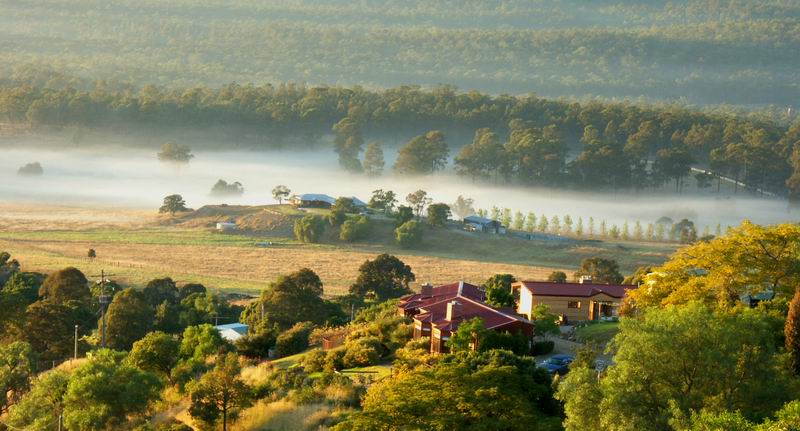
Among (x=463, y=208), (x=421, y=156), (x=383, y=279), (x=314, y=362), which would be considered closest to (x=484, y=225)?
(x=463, y=208)

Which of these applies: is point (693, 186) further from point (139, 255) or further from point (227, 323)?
→ point (227, 323)

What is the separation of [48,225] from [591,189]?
4801 centimetres

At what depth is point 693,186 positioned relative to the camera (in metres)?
110

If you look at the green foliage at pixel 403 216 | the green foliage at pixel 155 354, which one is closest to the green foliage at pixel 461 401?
the green foliage at pixel 155 354

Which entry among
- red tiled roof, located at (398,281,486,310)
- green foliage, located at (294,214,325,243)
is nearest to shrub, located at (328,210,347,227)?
green foliage, located at (294,214,325,243)

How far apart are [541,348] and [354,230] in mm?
41241

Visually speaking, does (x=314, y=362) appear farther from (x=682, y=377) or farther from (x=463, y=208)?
(x=463, y=208)

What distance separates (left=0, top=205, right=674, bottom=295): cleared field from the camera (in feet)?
202

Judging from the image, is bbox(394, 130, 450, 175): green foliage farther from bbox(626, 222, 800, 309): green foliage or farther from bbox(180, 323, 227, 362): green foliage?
bbox(626, 222, 800, 309): green foliage

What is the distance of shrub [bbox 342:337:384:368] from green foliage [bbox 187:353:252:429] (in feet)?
15.7

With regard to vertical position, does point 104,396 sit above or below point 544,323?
below

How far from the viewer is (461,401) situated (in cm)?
2547

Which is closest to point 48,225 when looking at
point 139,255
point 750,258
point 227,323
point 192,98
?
point 139,255

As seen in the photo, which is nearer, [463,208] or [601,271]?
[601,271]
